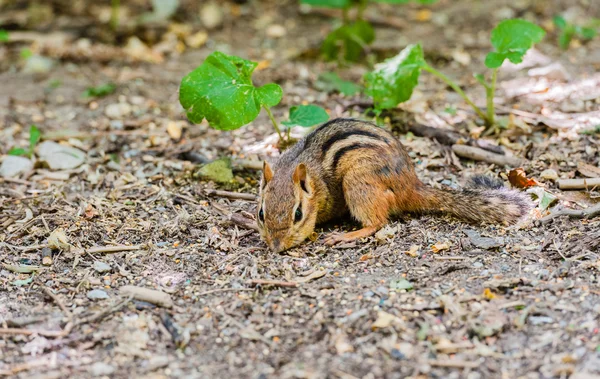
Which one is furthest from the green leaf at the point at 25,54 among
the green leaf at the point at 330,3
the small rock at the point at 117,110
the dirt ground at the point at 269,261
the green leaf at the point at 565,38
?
the green leaf at the point at 565,38

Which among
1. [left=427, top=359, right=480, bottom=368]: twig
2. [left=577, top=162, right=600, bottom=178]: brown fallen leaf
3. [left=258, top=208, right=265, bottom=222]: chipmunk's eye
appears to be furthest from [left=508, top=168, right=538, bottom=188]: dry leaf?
[left=427, top=359, right=480, bottom=368]: twig

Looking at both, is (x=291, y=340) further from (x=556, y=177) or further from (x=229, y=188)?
(x=556, y=177)

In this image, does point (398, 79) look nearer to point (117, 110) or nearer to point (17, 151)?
point (117, 110)

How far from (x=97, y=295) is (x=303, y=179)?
1.47m

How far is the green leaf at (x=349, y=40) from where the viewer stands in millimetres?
7191

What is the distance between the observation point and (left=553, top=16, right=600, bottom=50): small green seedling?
7.18 m

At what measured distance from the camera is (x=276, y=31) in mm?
8258

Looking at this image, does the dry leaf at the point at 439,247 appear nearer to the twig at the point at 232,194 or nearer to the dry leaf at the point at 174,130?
the twig at the point at 232,194

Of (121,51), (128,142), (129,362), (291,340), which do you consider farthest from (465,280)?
(121,51)

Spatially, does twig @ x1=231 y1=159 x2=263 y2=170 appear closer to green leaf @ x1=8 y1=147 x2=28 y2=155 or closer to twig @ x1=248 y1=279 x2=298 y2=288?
twig @ x1=248 y1=279 x2=298 y2=288

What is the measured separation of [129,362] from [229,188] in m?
2.04

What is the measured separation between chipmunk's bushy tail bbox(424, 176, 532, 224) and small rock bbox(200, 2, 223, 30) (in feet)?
15.2

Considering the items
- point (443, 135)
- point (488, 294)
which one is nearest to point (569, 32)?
point (443, 135)

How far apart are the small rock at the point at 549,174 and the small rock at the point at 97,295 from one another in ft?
10.4
